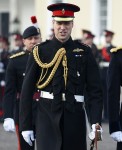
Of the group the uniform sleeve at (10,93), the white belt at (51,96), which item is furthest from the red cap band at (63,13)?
the uniform sleeve at (10,93)

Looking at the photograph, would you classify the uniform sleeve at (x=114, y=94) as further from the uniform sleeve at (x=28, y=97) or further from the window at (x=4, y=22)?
the window at (x=4, y=22)

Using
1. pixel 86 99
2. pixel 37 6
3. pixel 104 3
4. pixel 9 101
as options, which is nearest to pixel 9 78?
pixel 9 101

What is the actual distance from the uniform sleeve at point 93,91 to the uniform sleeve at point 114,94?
0.09 m

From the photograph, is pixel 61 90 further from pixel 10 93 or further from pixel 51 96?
pixel 10 93

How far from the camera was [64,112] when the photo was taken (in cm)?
711

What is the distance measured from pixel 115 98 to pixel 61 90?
472mm

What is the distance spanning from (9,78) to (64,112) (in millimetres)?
1925

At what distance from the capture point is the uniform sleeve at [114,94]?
23.5 ft

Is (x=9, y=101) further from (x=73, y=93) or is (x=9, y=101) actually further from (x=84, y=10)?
(x=84, y=10)

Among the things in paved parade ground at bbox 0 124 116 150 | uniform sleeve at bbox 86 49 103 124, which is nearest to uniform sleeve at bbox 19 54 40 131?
uniform sleeve at bbox 86 49 103 124

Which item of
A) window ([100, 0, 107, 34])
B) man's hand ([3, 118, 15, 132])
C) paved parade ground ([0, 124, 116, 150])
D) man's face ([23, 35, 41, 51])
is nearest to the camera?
man's hand ([3, 118, 15, 132])

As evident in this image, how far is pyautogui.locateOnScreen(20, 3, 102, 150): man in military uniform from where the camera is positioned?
7109 millimetres

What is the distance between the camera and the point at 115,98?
7215mm

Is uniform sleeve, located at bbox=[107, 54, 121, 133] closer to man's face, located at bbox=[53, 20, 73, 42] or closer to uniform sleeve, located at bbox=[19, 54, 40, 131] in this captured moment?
man's face, located at bbox=[53, 20, 73, 42]
